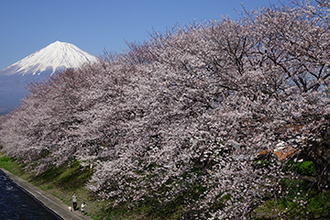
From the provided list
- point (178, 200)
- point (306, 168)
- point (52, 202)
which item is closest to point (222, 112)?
point (306, 168)

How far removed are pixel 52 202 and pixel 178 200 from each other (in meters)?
11.5

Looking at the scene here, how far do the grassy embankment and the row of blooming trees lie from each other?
2.07ft

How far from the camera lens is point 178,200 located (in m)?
13.6

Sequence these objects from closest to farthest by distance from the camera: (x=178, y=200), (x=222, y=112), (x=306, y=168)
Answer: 1. (x=222, y=112)
2. (x=306, y=168)
3. (x=178, y=200)

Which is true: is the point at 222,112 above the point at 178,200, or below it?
above

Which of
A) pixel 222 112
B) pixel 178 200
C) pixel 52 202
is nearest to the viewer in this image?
pixel 222 112

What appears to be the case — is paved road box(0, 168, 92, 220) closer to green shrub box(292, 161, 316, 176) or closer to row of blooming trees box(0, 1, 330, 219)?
row of blooming trees box(0, 1, 330, 219)

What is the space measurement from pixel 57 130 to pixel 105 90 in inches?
237

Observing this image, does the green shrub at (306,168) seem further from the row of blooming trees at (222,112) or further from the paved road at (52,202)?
the paved road at (52,202)

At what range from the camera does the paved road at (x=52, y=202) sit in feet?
54.5

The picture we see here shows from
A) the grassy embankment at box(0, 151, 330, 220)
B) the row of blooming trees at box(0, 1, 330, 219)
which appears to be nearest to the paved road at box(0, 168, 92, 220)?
the grassy embankment at box(0, 151, 330, 220)

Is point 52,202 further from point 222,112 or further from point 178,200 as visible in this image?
point 222,112

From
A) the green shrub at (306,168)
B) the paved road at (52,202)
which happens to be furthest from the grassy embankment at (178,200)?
the paved road at (52,202)

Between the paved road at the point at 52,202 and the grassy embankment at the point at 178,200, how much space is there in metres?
0.51
